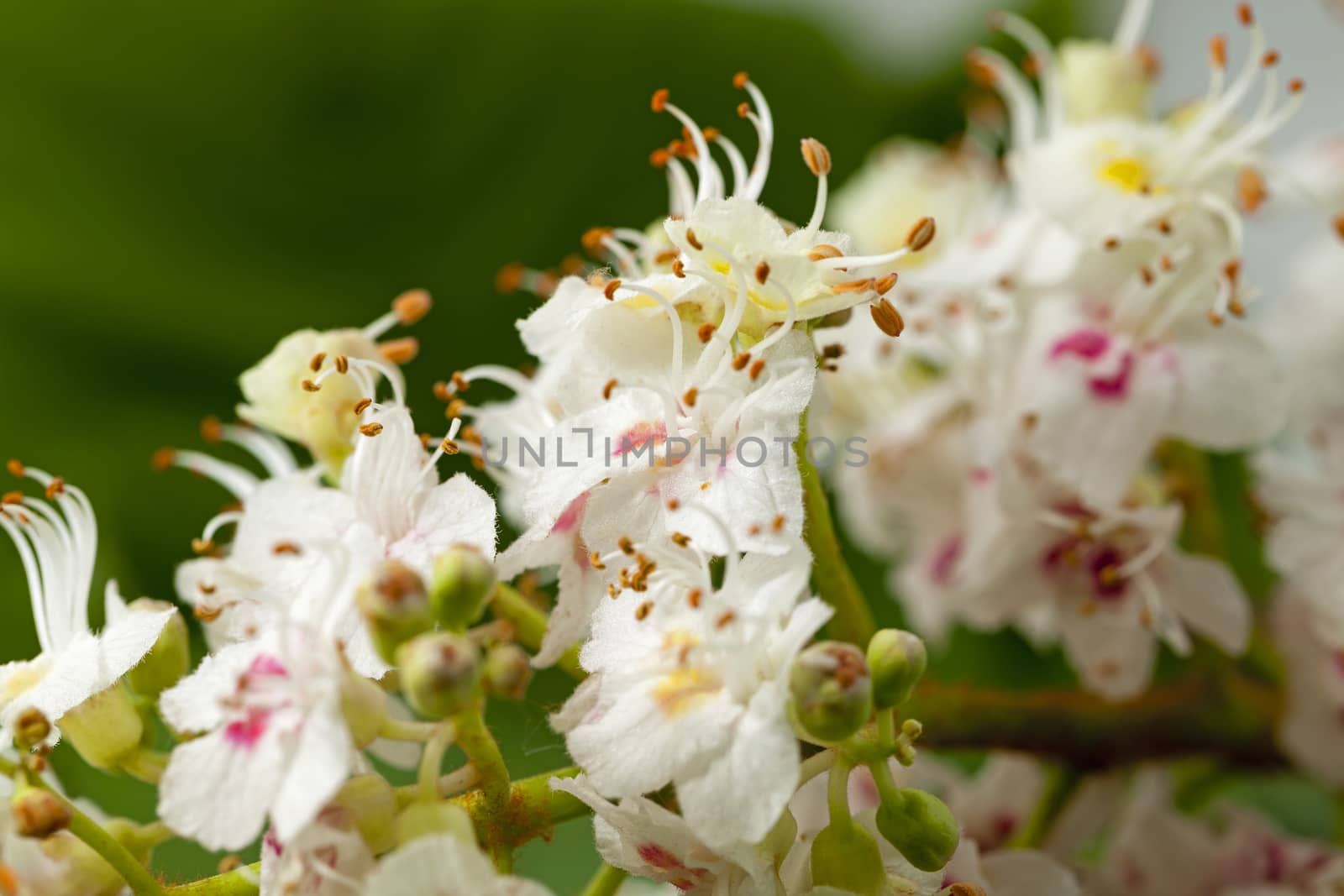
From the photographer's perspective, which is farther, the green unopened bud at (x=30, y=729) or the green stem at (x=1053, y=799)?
the green stem at (x=1053, y=799)

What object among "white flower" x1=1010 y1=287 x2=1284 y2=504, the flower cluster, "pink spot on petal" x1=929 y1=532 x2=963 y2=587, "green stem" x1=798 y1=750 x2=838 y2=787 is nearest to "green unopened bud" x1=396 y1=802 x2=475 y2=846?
the flower cluster

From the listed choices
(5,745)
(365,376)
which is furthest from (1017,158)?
(5,745)

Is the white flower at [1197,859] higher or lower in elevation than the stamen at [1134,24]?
lower

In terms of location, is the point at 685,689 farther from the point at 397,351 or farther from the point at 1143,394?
the point at 1143,394

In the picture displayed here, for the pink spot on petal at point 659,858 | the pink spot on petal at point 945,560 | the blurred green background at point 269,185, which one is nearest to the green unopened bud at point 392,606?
the pink spot on petal at point 659,858

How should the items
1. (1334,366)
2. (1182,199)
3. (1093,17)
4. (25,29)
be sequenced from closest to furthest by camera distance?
(1182,199) → (1334,366) → (25,29) → (1093,17)

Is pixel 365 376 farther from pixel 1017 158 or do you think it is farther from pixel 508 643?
pixel 1017 158

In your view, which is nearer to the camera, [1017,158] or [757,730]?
[757,730]

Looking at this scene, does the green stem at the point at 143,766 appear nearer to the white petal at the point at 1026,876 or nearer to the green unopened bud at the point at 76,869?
the green unopened bud at the point at 76,869
